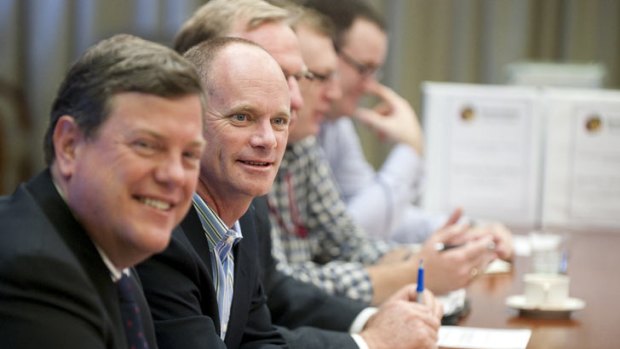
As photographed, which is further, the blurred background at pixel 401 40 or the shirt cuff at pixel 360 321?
the blurred background at pixel 401 40

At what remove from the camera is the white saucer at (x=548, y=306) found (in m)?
2.14

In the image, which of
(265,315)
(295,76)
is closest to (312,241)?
(295,76)

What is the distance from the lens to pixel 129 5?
4.78 m

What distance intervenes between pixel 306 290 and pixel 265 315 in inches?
14.2

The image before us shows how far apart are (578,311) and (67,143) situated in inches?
54.3

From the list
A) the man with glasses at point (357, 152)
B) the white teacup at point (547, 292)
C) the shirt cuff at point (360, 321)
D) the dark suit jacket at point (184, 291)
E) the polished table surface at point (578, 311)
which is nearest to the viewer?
the dark suit jacket at point (184, 291)

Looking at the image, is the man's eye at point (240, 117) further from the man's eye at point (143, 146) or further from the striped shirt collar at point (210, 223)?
the man's eye at point (143, 146)

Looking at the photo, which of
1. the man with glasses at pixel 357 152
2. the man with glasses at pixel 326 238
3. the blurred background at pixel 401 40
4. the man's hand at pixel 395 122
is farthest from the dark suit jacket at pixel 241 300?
the blurred background at pixel 401 40

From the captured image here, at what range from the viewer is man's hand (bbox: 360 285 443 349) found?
1.77 metres

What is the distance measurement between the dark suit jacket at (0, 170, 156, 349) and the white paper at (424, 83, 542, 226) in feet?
8.49

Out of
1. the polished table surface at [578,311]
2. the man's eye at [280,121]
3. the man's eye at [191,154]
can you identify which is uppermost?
the man's eye at [191,154]

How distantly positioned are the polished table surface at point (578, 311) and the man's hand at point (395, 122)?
2.28 ft

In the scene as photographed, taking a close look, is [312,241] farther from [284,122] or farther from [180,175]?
[180,175]

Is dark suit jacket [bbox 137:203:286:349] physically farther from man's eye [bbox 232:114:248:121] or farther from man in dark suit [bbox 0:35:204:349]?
man in dark suit [bbox 0:35:204:349]
